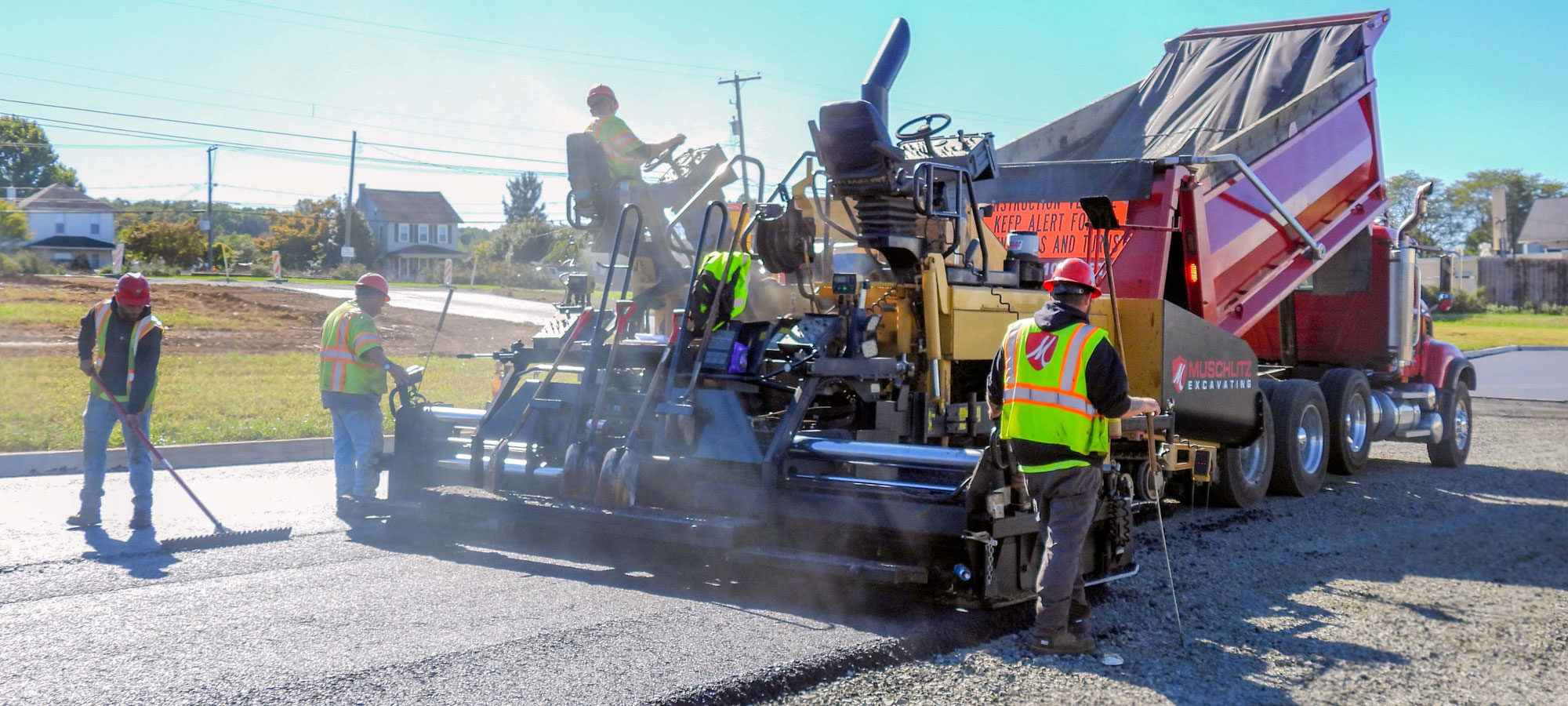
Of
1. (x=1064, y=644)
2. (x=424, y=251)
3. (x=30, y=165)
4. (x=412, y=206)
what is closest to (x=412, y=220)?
(x=412, y=206)

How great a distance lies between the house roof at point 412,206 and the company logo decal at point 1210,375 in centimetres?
7285

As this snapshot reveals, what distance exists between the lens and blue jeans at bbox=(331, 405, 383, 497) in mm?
7883

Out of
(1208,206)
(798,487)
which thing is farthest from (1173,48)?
(798,487)

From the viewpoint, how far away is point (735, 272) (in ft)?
22.3

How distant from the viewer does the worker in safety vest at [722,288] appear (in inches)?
266

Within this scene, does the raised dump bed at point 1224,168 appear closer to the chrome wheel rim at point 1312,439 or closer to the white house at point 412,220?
the chrome wheel rim at point 1312,439

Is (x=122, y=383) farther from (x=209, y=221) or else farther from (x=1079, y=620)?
(x=209, y=221)

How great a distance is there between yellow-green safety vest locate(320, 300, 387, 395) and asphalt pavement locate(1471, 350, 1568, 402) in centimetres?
1815

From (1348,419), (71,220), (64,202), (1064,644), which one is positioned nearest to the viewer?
(1064,644)

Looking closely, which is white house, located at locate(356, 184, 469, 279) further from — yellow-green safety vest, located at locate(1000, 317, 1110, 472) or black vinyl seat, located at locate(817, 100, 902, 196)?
yellow-green safety vest, located at locate(1000, 317, 1110, 472)

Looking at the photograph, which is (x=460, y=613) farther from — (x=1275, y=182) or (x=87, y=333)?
(x=1275, y=182)

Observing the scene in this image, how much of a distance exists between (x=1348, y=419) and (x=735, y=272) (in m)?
6.73

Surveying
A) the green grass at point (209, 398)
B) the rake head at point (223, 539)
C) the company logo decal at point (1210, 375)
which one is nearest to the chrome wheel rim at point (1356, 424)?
the company logo decal at point (1210, 375)

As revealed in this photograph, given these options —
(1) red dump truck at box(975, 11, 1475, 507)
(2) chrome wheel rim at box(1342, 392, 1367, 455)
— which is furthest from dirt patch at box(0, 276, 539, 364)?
(2) chrome wheel rim at box(1342, 392, 1367, 455)
